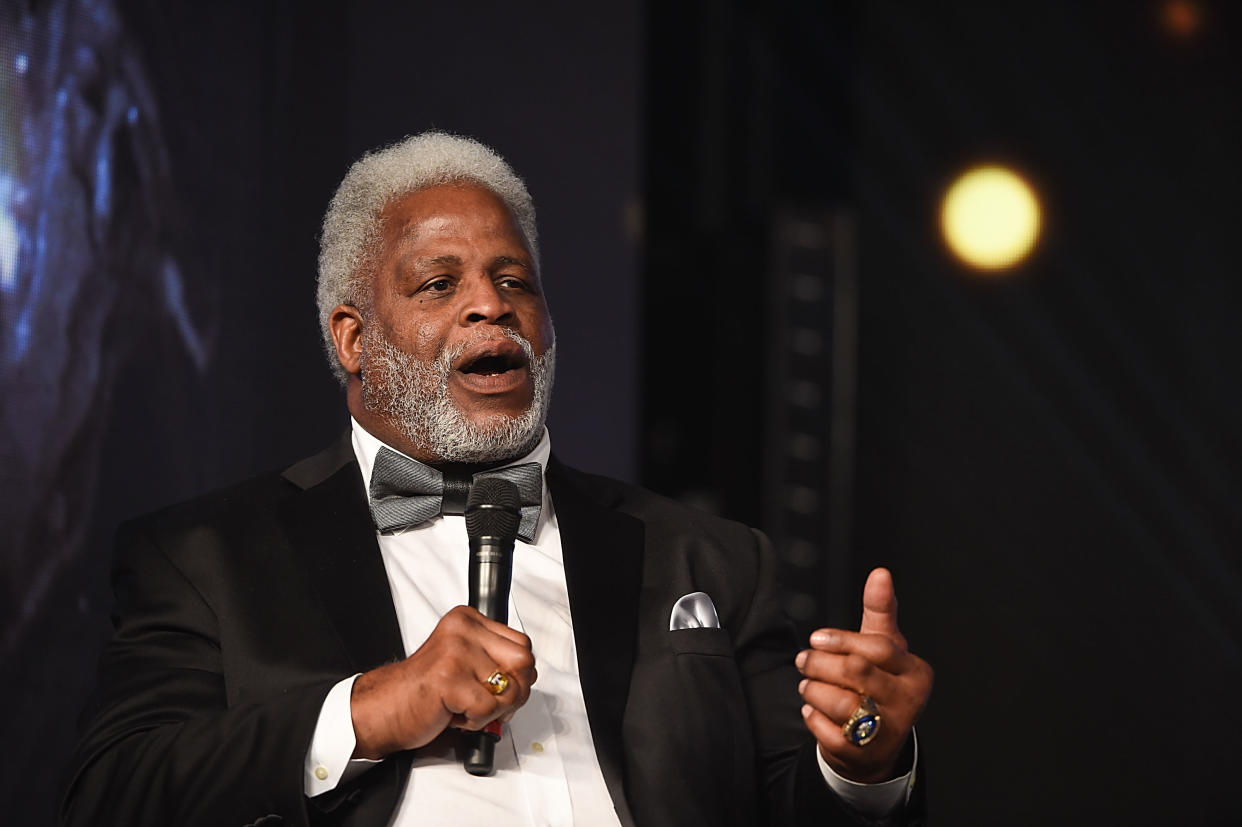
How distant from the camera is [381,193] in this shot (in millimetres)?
2236

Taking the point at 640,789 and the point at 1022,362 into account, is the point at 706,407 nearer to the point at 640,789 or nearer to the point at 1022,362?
the point at 1022,362

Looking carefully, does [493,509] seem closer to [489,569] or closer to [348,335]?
[489,569]

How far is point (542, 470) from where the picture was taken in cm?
214

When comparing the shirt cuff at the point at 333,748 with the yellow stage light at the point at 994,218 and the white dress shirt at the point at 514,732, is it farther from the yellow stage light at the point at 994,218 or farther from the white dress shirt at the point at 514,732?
the yellow stage light at the point at 994,218

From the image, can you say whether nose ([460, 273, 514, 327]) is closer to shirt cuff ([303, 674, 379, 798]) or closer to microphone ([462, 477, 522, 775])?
microphone ([462, 477, 522, 775])

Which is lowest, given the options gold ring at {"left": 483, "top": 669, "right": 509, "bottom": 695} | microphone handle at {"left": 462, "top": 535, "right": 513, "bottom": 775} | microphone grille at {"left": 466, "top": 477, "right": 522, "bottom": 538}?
gold ring at {"left": 483, "top": 669, "right": 509, "bottom": 695}

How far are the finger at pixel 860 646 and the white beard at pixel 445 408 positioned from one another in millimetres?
666

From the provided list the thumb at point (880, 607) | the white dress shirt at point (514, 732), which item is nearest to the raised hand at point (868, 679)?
the thumb at point (880, 607)

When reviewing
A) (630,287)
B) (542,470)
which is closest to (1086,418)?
(630,287)

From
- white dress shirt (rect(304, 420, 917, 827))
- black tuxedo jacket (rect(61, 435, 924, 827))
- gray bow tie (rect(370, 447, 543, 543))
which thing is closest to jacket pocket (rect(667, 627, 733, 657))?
black tuxedo jacket (rect(61, 435, 924, 827))

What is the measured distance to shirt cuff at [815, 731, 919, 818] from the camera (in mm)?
1791

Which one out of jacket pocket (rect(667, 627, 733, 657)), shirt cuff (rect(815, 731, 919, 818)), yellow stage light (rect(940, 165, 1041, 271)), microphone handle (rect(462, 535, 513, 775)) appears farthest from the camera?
yellow stage light (rect(940, 165, 1041, 271))

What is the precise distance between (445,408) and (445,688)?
0.61 m

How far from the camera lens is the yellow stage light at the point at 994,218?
144 inches
